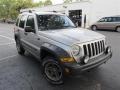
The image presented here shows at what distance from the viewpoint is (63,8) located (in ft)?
91.0

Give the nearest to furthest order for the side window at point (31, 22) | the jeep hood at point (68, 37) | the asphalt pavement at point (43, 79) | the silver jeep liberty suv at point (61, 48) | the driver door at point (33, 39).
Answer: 1. the silver jeep liberty suv at point (61, 48)
2. the jeep hood at point (68, 37)
3. the asphalt pavement at point (43, 79)
4. the driver door at point (33, 39)
5. the side window at point (31, 22)

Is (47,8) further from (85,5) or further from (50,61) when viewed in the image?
(50,61)

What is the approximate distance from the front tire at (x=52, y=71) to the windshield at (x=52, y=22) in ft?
3.72

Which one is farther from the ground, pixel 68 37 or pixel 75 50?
pixel 68 37

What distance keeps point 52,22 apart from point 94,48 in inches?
71.8

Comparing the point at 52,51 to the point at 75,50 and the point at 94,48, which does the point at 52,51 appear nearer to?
the point at 75,50

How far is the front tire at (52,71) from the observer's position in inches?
179

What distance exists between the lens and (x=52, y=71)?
4758mm

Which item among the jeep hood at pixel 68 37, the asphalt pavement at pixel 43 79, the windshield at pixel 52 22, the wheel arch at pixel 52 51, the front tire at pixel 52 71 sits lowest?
the asphalt pavement at pixel 43 79

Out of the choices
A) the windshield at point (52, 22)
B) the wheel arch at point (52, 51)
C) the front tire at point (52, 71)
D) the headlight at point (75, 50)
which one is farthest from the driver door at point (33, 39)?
the headlight at point (75, 50)

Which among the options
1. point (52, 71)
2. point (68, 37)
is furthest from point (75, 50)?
point (52, 71)

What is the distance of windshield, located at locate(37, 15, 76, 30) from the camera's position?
5432 mm

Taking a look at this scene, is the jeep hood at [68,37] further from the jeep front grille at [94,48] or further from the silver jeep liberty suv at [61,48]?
the jeep front grille at [94,48]

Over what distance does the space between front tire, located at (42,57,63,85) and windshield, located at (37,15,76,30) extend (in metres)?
1.14
